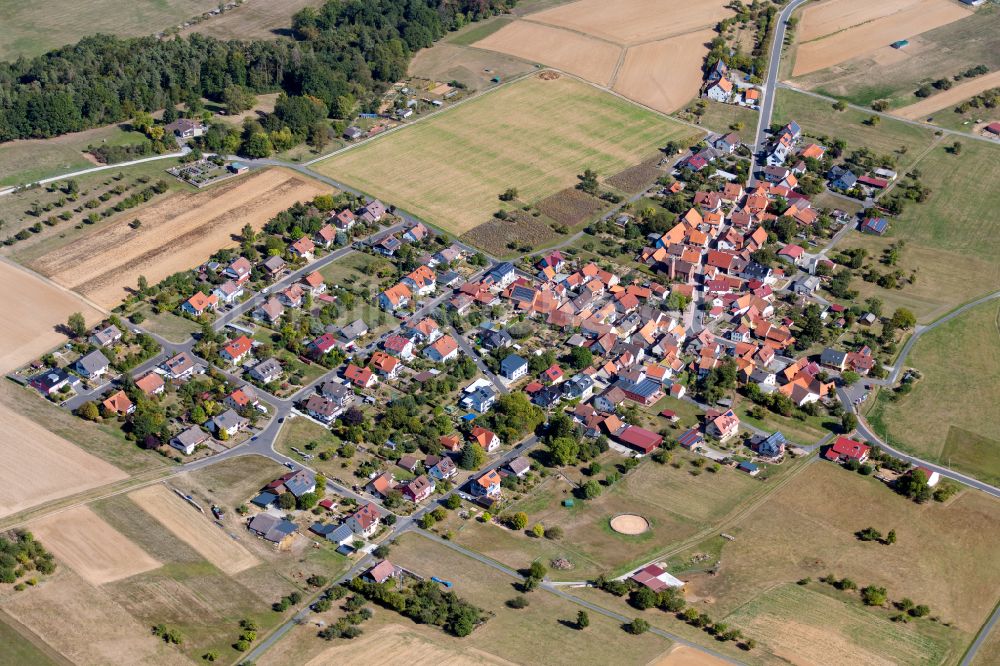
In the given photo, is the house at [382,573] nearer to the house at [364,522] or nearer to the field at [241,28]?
the house at [364,522]

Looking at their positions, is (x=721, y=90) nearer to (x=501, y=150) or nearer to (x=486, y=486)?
(x=501, y=150)

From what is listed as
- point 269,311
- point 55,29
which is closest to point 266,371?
point 269,311

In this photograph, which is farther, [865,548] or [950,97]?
[950,97]

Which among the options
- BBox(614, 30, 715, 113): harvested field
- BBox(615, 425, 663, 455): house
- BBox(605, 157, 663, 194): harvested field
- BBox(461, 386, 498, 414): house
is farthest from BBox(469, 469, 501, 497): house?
BBox(614, 30, 715, 113): harvested field

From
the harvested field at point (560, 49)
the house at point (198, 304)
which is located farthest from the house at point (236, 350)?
the harvested field at point (560, 49)

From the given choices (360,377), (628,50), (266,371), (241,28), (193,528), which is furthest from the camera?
(241,28)

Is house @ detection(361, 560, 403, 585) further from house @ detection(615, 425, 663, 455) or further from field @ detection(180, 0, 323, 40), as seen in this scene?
field @ detection(180, 0, 323, 40)
